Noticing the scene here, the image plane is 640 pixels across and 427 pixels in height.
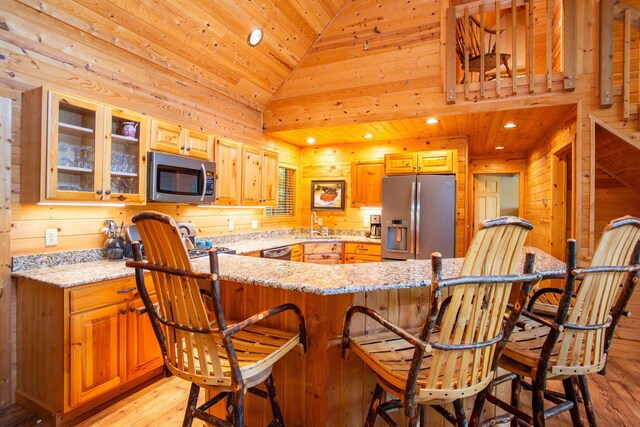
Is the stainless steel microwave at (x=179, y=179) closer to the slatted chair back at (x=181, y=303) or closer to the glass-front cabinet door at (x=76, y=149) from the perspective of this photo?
the glass-front cabinet door at (x=76, y=149)

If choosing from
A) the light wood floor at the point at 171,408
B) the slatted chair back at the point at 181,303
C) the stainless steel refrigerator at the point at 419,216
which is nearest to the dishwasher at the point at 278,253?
the stainless steel refrigerator at the point at 419,216

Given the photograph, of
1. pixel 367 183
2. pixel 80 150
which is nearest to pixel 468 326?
pixel 80 150

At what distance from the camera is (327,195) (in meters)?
5.40

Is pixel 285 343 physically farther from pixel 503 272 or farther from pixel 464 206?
pixel 464 206

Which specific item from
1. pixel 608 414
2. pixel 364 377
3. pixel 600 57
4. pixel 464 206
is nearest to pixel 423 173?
pixel 464 206

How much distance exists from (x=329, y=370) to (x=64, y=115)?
251 cm

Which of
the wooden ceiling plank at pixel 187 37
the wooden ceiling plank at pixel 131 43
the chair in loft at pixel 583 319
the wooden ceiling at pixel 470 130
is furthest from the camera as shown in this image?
the wooden ceiling at pixel 470 130

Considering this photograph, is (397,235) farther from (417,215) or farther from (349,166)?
(349,166)

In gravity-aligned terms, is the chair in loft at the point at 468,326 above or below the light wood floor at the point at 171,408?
above

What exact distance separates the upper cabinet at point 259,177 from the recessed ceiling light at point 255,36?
117 centimetres

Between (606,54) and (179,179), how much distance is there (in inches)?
165

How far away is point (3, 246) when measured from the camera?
212 cm

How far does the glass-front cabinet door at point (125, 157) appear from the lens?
97.8 inches

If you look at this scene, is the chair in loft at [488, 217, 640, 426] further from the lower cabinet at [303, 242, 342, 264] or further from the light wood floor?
the lower cabinet at [303, 242, 342, 264]
